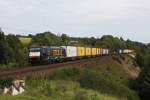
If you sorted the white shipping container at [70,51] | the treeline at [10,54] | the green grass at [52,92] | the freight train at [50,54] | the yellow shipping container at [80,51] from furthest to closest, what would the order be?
the yellow shipping container at [80,51] → the white shipping container at [70,51] → the treeline at [10,54] → the freight train at [50,54] → the green grass at [52,92]

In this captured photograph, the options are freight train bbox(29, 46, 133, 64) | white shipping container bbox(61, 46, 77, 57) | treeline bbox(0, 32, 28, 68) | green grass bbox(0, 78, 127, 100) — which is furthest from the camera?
white shipping container bbox(61, 46, 77, 57)

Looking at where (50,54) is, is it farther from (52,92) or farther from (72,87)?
(52,92)

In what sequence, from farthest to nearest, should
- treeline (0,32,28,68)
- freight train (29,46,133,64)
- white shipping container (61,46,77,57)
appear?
1. white shipping container (61,46,77,57)
2. treeline (0,32,28,68)
3. freight train (29,46,133,64)

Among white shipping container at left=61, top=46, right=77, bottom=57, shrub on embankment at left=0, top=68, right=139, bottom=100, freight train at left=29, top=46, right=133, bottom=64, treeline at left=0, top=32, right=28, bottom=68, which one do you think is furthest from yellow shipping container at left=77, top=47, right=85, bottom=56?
shrub on embankment at left=0, top=68, right=139, bottom=100

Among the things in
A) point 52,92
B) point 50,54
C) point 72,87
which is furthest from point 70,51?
point 52,92

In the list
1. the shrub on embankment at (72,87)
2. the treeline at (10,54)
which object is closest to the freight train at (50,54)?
the treeline at (10,54)

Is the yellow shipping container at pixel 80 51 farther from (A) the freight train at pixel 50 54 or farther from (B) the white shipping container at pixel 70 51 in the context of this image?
(A) the freight train at pixel 50 54

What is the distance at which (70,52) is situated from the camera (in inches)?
2623

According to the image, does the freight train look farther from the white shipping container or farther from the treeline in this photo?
the treeline

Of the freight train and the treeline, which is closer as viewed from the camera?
the freight train

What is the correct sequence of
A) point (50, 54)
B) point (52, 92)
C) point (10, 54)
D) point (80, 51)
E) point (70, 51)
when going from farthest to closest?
1. point (80, 51)
2. point (70, 51)
3. point (10, 54)
4. point (50, 54)
5. point (52, 92)

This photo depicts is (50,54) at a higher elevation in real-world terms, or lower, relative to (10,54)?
higher

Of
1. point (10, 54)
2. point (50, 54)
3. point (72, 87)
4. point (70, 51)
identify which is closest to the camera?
point (72, 87)

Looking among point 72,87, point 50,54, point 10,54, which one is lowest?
point 72,87
